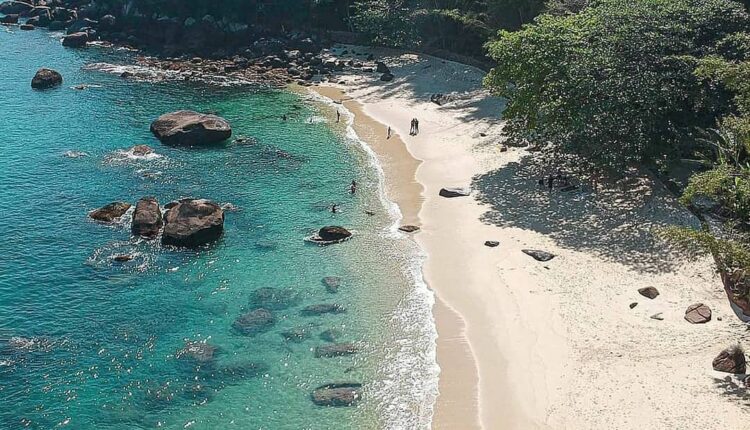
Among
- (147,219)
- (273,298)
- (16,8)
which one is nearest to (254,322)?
(273,298)

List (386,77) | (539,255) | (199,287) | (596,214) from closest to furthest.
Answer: (199,287)
(539,255)
(596,214)
(386,77)

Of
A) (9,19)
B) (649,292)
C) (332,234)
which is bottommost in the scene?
(332,234)

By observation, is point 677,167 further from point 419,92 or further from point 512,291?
point 419,92

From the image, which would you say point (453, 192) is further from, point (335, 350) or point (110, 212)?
point (110, 212)

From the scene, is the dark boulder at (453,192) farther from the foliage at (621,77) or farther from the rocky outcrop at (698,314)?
the rocky outcrop at (698,314)

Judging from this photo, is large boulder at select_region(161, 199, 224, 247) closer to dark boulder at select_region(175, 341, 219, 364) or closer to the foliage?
dark boulder at select_region(175, 341, 219, 364)

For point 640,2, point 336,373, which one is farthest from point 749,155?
point 336,373
